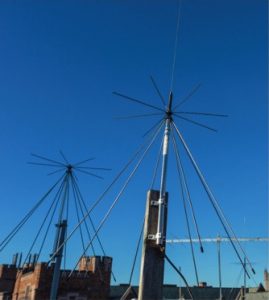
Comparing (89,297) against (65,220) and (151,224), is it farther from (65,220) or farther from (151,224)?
(151,224)

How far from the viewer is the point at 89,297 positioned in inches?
1583

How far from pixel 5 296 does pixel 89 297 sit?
535 inches

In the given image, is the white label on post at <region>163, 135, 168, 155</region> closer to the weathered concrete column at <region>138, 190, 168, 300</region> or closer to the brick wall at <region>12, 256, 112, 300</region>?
the weathered concrete column at <region>138, 190, 168, 300</region>

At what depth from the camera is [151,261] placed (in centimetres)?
632

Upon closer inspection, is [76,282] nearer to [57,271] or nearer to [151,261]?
[57,271]

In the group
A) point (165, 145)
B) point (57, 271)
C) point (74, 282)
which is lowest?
point (74, 282)

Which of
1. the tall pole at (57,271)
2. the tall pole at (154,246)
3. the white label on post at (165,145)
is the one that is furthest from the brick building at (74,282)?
the tall pole at (154,246)

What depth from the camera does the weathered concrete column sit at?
6.18 metres

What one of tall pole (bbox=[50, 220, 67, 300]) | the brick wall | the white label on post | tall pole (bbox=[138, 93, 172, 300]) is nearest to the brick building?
the brick wall

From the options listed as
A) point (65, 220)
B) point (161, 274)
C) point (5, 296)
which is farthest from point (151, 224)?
point (5, 296)

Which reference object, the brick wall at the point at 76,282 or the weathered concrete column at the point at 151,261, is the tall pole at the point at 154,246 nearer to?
the weathered concrete column at the point at 151,261

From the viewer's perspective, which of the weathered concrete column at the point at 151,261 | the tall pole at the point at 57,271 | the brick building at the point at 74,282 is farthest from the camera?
the brick building at the point at 74,282

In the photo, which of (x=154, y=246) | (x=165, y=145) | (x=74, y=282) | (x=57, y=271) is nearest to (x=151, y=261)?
(x=154, y=246)

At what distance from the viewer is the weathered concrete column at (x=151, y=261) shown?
618 cm
